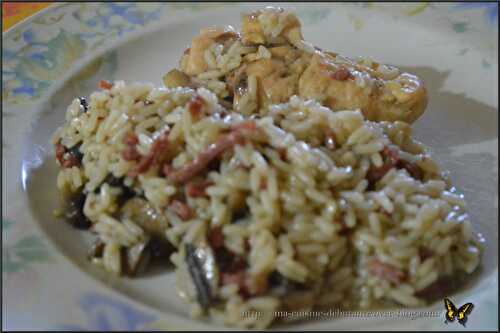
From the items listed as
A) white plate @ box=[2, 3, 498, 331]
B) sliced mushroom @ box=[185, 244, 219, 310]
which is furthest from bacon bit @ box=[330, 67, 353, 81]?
sliced mushroom @ box=[185, 244, 219, 310]

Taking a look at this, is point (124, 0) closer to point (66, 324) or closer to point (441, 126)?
point (441, 126)

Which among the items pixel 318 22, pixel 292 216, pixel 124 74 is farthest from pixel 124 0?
pixel 292 216

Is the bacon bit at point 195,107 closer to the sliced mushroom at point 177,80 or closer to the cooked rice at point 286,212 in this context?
the cooked rice at point 286,212

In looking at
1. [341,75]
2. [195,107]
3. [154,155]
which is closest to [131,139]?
[154,155]

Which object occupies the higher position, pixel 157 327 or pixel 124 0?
pixel 124 0

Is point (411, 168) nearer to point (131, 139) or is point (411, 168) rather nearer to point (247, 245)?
point (247, 245)

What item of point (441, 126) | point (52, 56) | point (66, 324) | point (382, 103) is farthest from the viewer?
point (52, 56)

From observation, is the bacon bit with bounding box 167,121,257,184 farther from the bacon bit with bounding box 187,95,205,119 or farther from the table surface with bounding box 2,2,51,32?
the table surface with bounding box 2,2,51,32
